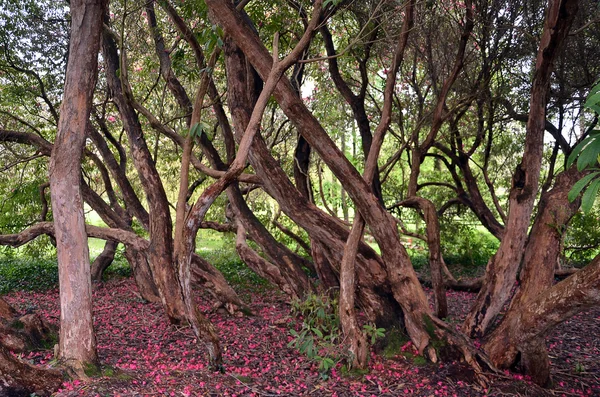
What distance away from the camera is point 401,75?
9.43 m

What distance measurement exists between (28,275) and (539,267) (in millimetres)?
8870

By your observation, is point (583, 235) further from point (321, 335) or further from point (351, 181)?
point (321, 335)

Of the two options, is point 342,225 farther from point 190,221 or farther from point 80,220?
point 80,220

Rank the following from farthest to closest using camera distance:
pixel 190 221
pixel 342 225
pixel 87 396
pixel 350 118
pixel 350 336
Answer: pixel 350 118
pixel 342 225
pixel 350 336
pixel 190 221
pixel 87 396

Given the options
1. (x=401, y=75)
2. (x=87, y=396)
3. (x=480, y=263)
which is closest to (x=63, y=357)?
(x=87, y=396)

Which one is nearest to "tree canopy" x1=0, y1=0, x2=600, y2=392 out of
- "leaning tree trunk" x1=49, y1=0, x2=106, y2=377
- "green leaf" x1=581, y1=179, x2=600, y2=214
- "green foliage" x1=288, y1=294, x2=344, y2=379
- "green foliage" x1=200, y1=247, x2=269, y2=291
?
"green leaf" x1=581, y1=179, x2=600, y2=214

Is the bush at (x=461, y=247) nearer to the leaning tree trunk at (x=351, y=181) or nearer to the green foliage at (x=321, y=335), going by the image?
Answer: the green foliage at (x=321, y=335)

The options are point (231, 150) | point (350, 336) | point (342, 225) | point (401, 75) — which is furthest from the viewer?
point (401, 75)

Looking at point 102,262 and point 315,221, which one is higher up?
point 315,221

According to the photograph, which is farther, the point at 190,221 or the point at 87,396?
the point at 190,221

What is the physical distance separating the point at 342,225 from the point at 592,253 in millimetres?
7224

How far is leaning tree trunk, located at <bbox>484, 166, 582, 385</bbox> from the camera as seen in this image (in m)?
4.83

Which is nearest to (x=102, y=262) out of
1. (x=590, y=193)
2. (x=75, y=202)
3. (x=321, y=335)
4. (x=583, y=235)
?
(x=75, y=202)

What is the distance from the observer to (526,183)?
17.8ft
